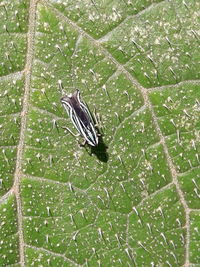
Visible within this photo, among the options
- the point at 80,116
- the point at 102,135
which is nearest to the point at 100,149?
the point at 102,135

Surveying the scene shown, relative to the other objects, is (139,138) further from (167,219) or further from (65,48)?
(65,48)

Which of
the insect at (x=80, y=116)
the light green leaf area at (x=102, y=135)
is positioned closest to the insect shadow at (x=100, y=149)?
the light green leaf area at (x=102, y=135)

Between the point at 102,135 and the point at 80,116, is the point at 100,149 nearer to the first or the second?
the point at 102,135

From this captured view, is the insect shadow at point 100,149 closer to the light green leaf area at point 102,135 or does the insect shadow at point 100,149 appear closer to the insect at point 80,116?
the light green leaf area at point 102,135

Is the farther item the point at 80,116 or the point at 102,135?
the point at 102,135

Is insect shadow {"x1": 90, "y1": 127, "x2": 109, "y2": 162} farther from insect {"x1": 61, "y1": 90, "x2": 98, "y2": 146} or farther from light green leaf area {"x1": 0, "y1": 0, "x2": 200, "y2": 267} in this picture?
insect {"x1": 61, "y1": 90, "x2": 98, "y2": 146}

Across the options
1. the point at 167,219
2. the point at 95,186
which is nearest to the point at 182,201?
the point at 167,219

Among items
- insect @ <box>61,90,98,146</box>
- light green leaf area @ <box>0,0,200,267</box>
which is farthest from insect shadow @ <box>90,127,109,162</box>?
insect @ <box>61,90,98,146</box>
